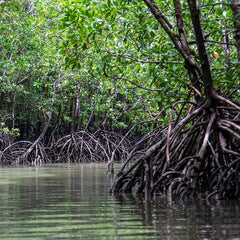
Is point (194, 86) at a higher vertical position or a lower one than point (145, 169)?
higher

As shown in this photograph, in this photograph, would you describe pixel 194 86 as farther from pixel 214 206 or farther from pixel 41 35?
pixel 41 35

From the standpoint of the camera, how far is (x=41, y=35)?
1462cm

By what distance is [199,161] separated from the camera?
459cm

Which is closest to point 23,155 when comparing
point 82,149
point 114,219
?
point 82,149

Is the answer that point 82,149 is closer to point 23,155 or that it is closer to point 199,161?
point 23,155

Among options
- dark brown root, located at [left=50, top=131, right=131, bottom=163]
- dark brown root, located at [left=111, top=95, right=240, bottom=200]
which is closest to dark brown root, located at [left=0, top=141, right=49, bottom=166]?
dark brown root, located at [left=50, top=131, right=131, bottom=163]

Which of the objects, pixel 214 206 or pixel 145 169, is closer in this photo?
pixel 214 206

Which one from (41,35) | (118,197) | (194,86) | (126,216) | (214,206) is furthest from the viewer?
(41,35)

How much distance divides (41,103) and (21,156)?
4.22m

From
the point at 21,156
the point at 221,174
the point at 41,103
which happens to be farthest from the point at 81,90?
the point at 221,174

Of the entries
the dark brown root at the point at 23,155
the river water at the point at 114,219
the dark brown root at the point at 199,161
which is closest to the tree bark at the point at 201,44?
Result: the dark brown root at the point at 199,161

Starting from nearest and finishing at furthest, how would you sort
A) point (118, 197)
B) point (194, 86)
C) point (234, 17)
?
point (118, 197)
point (234, 17)
point (194, 86)

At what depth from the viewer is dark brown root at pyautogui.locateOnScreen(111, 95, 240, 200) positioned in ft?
14.5

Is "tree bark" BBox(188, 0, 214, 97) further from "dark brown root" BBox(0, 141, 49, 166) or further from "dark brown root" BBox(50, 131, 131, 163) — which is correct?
"dark brown root" BBox(50, 131, 131, 163)
